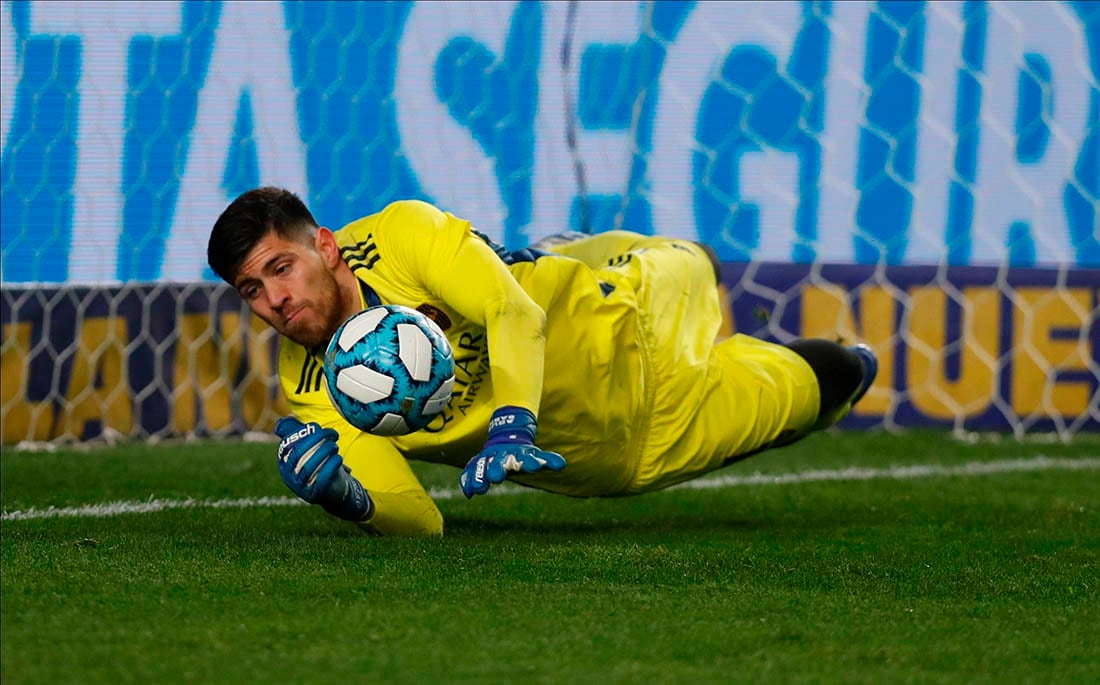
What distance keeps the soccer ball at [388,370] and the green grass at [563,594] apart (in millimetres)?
273

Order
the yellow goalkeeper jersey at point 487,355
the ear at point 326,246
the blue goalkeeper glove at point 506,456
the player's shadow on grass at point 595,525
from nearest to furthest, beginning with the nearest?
the blue goalkeeper glove at point 506,456, the yellow goalkeeper jersey at point 487,355, the ear at point 326,246, the player's shadow on grass at point 595,525

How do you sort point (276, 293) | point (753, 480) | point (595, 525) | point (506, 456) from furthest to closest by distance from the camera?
point (753, 480) < point (595, 525) < point (276, 293) < point (506, 456)

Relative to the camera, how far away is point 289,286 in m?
3.28

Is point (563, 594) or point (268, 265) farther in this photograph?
point (268, 265)

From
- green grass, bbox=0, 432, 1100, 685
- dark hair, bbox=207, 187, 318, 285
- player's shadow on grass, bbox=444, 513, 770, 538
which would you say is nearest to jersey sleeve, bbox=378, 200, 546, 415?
dark hair, bbox=207, 187, 318, 285

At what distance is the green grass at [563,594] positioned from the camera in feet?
7.05

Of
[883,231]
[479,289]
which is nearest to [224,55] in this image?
[883,231]

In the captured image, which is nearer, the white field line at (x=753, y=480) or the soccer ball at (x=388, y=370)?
the soccer ball at (x=388, y=370)

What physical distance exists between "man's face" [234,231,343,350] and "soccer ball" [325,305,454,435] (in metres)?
0.20

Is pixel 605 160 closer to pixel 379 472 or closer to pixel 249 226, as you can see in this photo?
pixel 379 472

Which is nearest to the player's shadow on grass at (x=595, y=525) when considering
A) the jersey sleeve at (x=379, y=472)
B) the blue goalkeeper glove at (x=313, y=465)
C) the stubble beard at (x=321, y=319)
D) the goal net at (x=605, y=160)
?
the jersey sleeve at (x=379, y=472)

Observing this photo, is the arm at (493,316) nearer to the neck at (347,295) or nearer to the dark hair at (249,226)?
the neck at (347,295)

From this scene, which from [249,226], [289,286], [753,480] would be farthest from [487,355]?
[753,480]

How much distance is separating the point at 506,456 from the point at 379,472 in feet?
2.28
